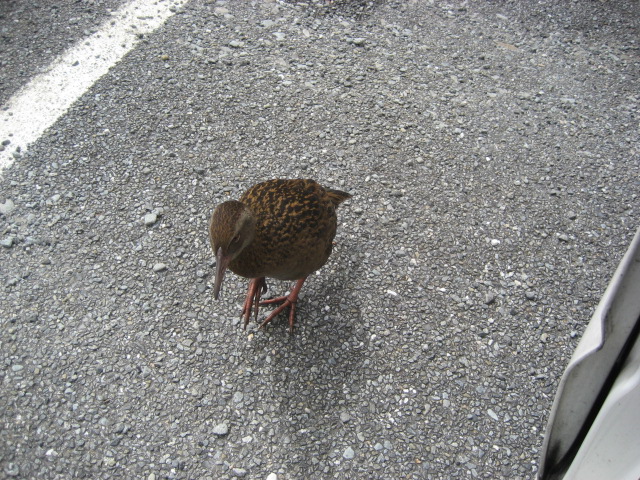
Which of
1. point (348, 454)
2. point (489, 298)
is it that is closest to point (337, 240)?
point (489, 298)

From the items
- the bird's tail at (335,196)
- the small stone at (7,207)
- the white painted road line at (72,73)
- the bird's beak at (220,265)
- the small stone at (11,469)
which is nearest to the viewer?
the small stone at (11,469)

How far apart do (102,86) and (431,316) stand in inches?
110

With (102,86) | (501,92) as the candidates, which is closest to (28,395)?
(102,86)

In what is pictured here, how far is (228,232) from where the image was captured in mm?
2277

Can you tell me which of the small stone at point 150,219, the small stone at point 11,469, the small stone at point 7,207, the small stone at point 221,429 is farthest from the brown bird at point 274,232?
the small stone at point 7,207

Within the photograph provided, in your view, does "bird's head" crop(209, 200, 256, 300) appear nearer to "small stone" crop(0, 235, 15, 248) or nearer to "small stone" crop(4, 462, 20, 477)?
"small stone" crop(4, 462, 20, 477)

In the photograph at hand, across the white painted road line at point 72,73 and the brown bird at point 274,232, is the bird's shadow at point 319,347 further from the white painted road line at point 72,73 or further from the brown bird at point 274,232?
the white painted road line at point 72,73

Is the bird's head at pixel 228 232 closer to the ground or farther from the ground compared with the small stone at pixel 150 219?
farther from the ground

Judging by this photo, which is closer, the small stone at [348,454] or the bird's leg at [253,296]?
the small stone at [348,454]

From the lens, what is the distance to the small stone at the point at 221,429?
94.0 inches

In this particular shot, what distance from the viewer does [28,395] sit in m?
2.43

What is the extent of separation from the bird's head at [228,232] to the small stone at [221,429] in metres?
0.59

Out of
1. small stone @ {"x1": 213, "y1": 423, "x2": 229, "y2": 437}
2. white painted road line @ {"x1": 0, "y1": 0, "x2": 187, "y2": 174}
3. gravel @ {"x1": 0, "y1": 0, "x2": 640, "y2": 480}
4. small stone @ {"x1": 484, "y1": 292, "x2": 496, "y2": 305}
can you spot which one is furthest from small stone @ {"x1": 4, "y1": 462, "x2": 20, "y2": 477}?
small stone @ {"x1": 484, "y1": 292, "x2": 496, "y2": 305}

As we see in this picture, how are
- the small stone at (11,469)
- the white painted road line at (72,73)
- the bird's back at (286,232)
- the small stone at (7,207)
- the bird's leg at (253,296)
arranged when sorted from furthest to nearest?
the white painted road line at (72,73) → the small stone at (7,207) → the bird's leg at (253,296) → the bird's back at (286,232) → the small stone at (11,469)
